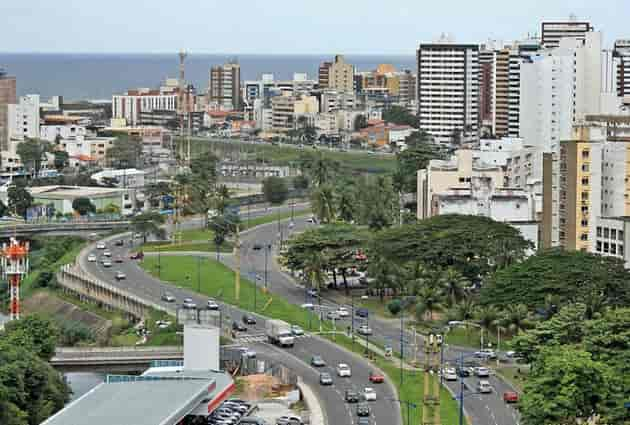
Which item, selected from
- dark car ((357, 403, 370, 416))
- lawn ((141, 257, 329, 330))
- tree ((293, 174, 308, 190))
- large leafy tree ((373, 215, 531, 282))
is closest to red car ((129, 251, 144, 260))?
lawn ((141, 257, 329, 330))

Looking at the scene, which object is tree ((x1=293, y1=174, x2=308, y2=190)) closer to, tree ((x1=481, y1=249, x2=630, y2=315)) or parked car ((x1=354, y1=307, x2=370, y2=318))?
parked car ((x1=354, y1=307, x2=370, y2=318))

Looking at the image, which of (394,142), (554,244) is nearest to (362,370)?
(554,244)

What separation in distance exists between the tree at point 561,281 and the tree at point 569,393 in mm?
16246

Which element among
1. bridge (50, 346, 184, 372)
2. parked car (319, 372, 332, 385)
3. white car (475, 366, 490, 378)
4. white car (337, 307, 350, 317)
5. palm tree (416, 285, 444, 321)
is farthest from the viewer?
white car (337, 307, 350, 317)

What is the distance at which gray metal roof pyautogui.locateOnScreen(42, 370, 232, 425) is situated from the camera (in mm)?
43406

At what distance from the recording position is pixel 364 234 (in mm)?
76188

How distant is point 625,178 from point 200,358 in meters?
25.2

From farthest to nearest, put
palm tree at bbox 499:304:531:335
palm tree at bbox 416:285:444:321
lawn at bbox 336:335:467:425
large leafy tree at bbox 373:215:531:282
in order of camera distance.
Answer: large leafy tree at bbox 373:215:531:282 → palm tree at bbox 416:285:444:321 → palm tree at bbox 499:304:531:335 → lawn at bbox 336:335:467:425

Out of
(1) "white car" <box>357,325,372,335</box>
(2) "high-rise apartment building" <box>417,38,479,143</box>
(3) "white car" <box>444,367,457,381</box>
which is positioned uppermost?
(2) "high-rise apartment building" <box>417,38,479,143</box>

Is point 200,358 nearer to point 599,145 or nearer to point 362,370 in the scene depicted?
point 362,370

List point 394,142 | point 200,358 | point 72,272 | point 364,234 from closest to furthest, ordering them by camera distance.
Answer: point 200,358, point 364,234, point 72,272, point 394,142

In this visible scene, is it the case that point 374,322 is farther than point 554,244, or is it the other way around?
point 554,244

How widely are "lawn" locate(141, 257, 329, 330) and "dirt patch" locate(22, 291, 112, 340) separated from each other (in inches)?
162

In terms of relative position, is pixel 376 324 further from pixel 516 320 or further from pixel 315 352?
pixel 516 320
